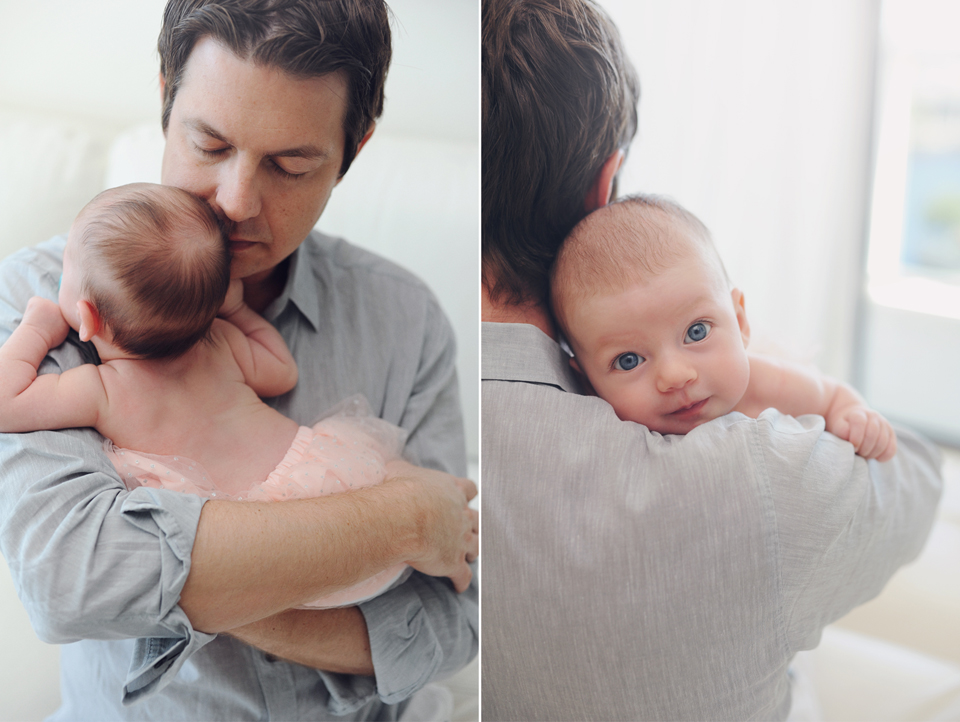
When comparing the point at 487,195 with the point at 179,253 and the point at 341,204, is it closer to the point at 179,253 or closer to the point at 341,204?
the point at 341,204

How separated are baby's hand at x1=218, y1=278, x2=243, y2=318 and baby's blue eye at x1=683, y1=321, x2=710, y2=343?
571mm

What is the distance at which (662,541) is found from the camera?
898mm

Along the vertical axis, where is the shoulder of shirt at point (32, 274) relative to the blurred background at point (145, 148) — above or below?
below

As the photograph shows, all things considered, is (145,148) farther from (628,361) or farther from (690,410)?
(690,410)

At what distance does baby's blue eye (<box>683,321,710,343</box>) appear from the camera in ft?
3.03

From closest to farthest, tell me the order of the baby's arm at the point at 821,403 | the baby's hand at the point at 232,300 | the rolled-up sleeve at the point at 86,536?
the rolled-up sleeve at the point at 86,536, the baby's hand at the point at 232,300, the baby's arm at the point at 821,403

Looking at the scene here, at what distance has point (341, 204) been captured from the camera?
0.96 metres

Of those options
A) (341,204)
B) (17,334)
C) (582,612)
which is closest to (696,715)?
(582,612)

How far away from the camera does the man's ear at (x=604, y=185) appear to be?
96 cm

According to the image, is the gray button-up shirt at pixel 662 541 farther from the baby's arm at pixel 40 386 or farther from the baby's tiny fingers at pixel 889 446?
the baby's arm at pixel 40 386

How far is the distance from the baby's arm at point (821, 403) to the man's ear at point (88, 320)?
0.82m

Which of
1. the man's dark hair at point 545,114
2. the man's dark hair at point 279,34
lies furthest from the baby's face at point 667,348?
the man's dark hair at point 279,34

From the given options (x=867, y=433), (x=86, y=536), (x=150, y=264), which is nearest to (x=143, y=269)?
(x=150, y=264)

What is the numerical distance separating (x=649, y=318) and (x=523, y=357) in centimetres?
18
